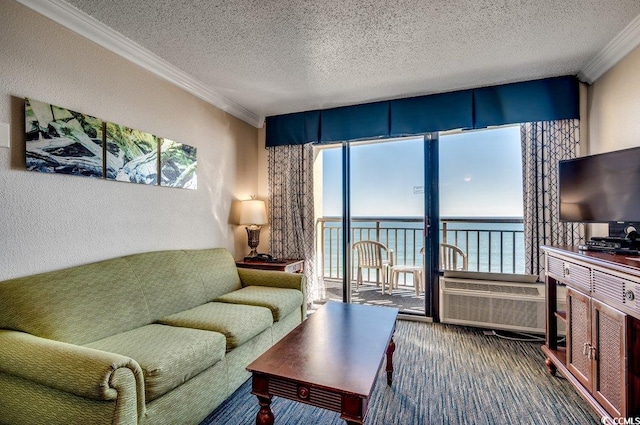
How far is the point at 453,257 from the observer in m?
3.63

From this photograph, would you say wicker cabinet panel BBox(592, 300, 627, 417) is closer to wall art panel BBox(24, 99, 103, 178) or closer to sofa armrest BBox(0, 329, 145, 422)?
sofa armrest BBox(0, 329, 145, 422)

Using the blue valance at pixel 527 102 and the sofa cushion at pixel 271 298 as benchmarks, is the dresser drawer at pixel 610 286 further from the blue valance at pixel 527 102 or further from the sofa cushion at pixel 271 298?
the sofa cushion at pixel 271 298

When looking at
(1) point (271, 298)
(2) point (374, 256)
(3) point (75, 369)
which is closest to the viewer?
(3) point (75, 369)

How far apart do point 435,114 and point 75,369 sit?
3.42 meters

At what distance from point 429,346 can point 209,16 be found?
3.16 m

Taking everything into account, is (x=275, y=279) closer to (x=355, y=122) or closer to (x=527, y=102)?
(x=355, y=122)

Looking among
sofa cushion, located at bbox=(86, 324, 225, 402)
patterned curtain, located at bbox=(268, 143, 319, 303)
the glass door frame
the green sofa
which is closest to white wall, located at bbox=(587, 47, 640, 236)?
the glass door frame

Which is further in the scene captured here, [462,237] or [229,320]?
[462,237]

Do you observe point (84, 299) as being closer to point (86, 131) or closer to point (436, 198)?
point (86, 131)

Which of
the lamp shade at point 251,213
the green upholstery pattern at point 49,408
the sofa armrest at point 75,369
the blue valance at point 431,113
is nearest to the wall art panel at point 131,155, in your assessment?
the lamp shade at point 251,213

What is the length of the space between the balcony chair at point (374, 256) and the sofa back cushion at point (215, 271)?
1946 millimetres

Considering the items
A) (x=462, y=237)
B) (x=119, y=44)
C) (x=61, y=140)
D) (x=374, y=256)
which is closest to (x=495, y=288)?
(x=462, y=237)

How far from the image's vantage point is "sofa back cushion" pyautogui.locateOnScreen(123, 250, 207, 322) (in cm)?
212

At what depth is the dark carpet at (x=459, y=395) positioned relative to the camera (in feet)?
5.59
